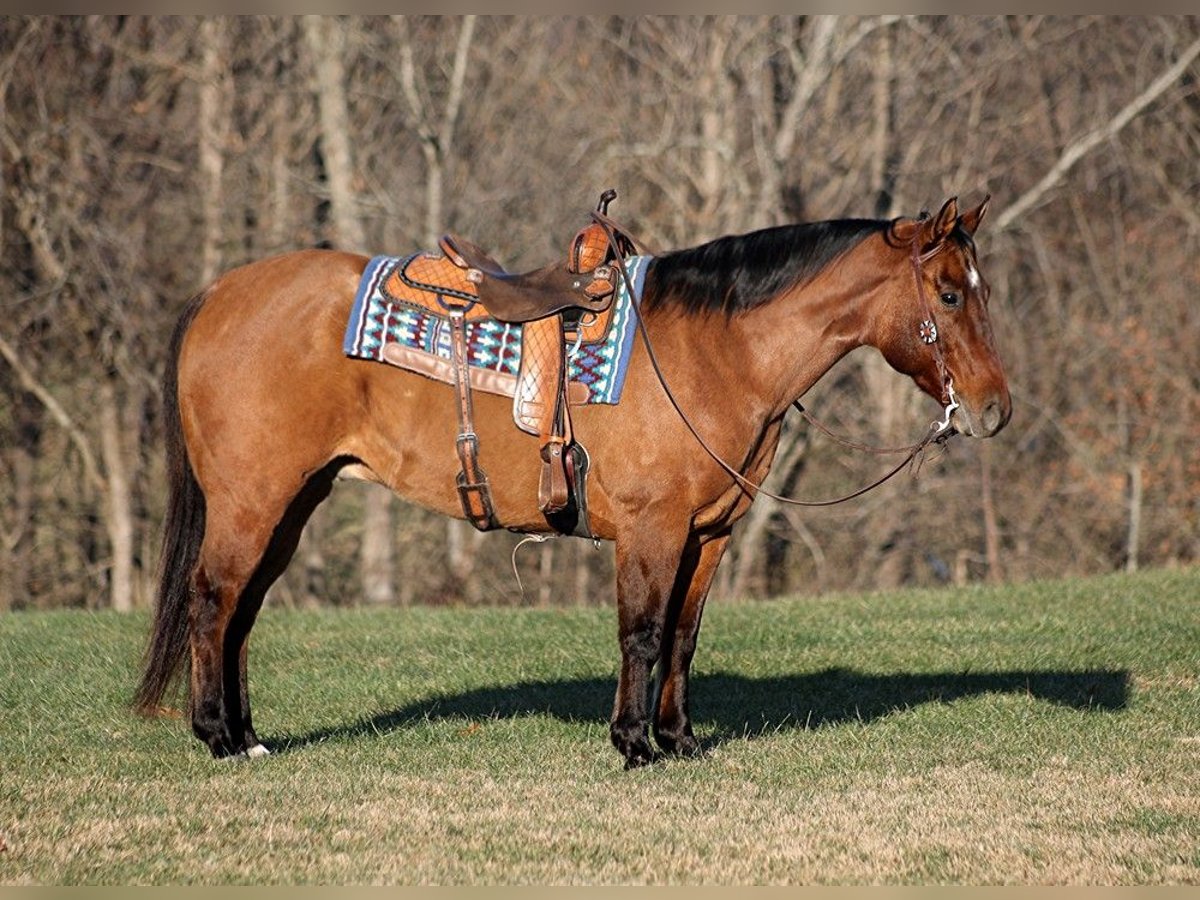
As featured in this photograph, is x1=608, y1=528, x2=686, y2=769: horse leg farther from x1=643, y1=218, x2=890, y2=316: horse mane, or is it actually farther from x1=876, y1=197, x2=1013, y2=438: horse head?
x1=876, y1=197, x2=1013, y2=438: horse head

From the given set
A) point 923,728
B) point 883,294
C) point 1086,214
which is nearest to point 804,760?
point 923,728

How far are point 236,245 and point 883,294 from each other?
11889 mm

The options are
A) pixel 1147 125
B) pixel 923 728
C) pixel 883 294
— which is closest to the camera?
pixel 883 294

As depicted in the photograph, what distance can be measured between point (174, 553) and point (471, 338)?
1.55 metres

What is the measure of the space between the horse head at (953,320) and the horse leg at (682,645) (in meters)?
1.13

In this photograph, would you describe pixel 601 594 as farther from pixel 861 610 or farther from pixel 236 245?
pixel 861 610

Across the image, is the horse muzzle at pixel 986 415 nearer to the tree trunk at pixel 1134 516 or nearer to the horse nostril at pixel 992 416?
the horse nostril at pixel 992 416

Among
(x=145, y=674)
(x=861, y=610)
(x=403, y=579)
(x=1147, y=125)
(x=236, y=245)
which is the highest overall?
(x=1147, y=125)

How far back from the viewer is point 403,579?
56.9 feet

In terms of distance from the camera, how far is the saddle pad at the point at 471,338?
20.2ft

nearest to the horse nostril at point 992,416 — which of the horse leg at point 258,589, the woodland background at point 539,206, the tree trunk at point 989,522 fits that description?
the horse leg at point 258,589

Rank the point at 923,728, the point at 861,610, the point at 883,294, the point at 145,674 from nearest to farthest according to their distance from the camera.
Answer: the point at 883,294 → the point at 145,674 → the point at 923,728 → the point at 861,610

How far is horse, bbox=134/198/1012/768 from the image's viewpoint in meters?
6.04

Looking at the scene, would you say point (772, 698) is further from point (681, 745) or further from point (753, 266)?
point (753, 266)
